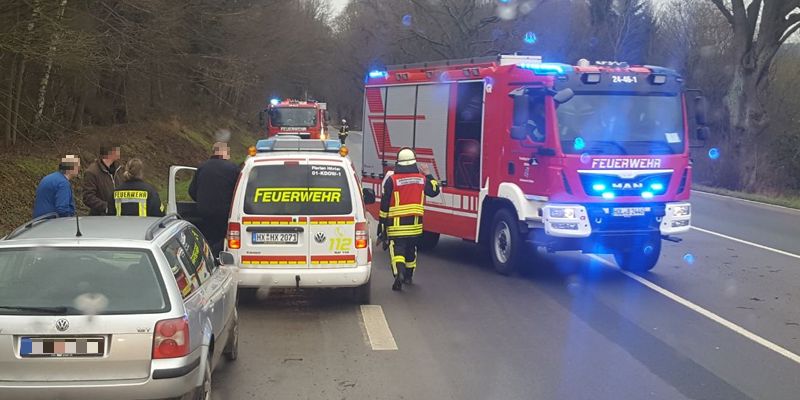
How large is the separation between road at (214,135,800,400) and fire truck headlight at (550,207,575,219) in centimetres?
94

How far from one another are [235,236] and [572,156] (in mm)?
4359

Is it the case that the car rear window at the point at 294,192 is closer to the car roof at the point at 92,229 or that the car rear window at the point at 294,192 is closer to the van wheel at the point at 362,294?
the van wheel at the point at 362,294

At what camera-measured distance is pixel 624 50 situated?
149ft

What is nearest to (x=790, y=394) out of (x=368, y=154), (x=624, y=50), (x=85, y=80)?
(x=368, y=154)

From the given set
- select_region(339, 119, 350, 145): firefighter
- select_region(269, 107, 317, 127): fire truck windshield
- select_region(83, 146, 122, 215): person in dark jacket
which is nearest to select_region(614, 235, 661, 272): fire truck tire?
select_region(83, 146, 122, 215): person in dark jacket

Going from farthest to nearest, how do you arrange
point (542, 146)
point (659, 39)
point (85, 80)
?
1. point (659, 39)
2. point (85, 80)
3. point (542, 146)

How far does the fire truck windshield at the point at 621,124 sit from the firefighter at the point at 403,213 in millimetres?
1967

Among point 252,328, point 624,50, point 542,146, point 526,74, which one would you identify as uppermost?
point 624,50

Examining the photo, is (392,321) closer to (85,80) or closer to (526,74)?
(526,74)

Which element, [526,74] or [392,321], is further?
[526,74]

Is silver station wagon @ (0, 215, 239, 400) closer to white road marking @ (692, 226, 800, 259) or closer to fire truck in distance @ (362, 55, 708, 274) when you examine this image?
fire truck in distance @ (362, 55, 708, 274)

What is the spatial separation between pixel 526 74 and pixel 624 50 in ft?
123

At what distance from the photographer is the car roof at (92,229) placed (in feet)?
15.9

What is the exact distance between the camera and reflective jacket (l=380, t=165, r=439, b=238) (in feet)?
32.3
